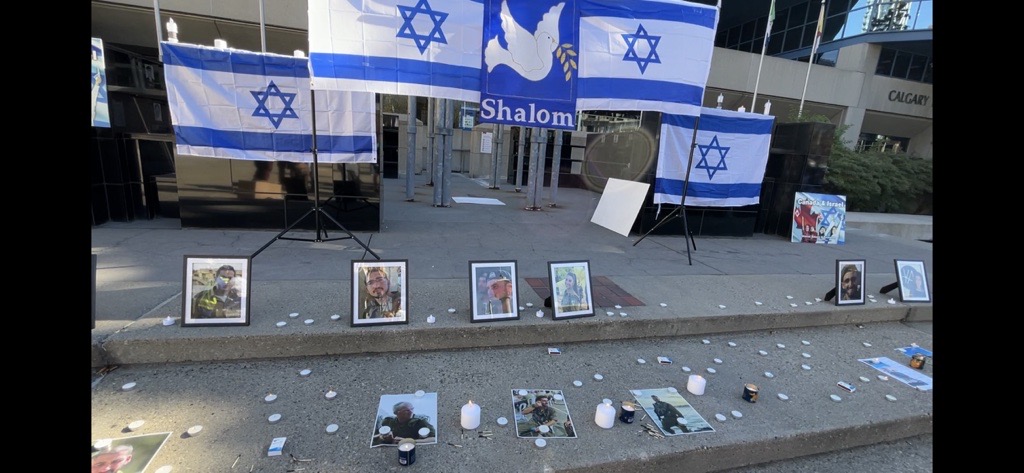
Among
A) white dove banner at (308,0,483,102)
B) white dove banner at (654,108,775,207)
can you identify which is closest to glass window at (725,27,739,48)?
white dove banner at (654,108,775,207)

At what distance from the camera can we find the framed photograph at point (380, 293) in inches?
121

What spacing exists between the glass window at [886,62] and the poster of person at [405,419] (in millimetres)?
27951

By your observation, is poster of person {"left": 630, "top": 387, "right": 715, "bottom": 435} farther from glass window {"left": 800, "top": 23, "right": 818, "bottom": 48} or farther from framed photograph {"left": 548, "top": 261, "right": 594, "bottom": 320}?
glass window {"left": 800, "top": 23, "right": 818, "bottom": 48}

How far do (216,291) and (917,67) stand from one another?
31441 millimetres

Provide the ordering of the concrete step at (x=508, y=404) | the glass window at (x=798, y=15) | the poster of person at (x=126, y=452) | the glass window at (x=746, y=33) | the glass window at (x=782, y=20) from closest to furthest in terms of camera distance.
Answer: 1. the poster of person at (x=126, y=452)
2. the concrete step at (x=508, y=404)
3. the glass window at (x=798, y=15)
4. the glass window at (x=782, y=20)
5. the glass window at (x=746, y=33)

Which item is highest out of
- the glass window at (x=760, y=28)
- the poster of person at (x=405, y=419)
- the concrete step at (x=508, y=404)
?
the glass window at (x=760, y=28)

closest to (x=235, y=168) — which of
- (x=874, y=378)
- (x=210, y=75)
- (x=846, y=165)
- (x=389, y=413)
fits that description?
(x=210, y=75)

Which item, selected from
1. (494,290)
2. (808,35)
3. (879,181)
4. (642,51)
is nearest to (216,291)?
(494,290)

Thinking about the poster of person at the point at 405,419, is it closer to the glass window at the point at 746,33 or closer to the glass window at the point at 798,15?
the glass window at the point at 798,15

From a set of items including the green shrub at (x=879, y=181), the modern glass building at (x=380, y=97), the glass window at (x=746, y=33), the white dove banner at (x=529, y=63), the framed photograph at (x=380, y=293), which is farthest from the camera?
the glass window at (x=746, y=33)

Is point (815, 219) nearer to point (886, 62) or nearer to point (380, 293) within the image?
point (380, 293)

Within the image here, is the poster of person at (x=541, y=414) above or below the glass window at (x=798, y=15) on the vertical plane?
below

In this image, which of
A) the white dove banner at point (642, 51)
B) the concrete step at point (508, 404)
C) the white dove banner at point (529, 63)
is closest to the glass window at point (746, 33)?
the white dove banner at point (642, 51)

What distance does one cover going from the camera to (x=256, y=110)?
16.1 ft
